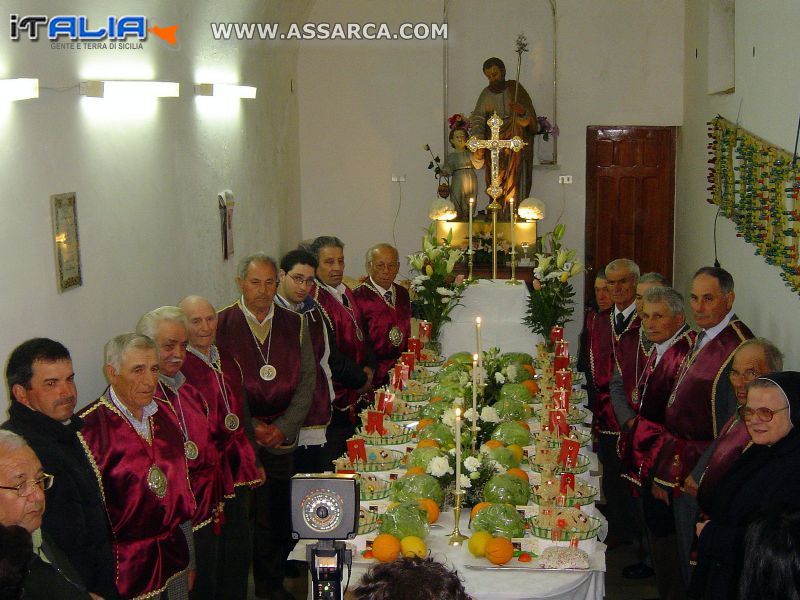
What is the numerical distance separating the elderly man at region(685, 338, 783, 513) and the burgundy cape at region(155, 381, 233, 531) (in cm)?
222

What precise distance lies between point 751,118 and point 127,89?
4.28m

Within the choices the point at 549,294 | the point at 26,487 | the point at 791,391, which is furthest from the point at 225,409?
the point at 549,294

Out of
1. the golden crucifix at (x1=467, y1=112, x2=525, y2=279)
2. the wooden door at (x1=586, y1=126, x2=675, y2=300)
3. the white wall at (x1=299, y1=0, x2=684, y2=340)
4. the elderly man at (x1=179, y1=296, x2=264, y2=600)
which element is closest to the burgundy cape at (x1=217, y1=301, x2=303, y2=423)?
the elderly man at (x1=179, y1=296, x2=264, y2=600)

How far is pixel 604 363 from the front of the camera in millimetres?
7195

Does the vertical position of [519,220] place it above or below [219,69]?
below

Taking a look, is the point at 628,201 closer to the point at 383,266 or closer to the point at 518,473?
the point at 383,266

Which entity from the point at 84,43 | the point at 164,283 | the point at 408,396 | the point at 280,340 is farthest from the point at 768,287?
the point at 84,43

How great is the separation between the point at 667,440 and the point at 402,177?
750 cm

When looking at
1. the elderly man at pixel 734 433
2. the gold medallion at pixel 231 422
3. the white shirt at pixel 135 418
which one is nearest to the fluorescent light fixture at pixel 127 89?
the gold medallion at pixel 231 422

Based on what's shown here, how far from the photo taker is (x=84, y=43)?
5.95 m

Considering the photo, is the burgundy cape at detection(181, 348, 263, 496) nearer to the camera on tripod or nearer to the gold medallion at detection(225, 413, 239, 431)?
the gold medallion at detection(225, 413, 239, 431)

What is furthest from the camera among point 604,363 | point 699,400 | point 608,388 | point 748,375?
point 604,363

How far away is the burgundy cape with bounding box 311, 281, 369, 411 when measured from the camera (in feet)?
24.4

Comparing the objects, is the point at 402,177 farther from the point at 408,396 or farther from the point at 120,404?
the point at 120,404
